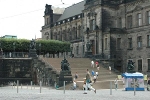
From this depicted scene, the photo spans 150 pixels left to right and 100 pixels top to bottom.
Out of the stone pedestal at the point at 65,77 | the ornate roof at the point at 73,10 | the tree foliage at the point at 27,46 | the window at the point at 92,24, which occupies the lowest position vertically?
the stone pedestal at the point at 65,77

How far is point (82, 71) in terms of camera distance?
50.2 metres

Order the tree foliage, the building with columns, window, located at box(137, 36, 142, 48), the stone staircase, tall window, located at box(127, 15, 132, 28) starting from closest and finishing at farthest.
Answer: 1. the stone staircase
2. the building with columns
3. window, located at box(137, 36, 142, 48)
4. tall window, located at box(127, 15, 132, 28)
5. the tree foliage

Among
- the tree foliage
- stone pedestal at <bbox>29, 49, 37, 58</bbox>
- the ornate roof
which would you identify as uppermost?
the ornate roof

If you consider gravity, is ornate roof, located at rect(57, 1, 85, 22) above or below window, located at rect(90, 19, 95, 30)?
above

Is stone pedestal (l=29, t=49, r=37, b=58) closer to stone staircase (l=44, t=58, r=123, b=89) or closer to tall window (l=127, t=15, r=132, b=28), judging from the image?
stone staircase (l=44, t=58, r=123, b=89)

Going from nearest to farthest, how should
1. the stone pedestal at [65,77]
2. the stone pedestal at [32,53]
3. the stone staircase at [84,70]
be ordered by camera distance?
the stone pedestal at [65,77]
the stone staircase at [84,70]
the stone pedestal at [32,53]

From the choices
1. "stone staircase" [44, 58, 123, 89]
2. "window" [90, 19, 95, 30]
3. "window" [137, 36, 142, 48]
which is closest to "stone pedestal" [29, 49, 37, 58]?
"stone staircase" [44, 58, 123, 89]

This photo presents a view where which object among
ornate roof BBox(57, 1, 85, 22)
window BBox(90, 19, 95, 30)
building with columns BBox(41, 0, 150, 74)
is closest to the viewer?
building with columns BBox(41, 0, 150, 74)

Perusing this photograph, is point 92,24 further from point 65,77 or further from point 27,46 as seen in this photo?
point 65,77

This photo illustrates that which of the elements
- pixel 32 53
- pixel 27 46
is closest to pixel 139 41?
pixel 32 53

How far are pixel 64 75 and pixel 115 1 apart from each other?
25308 millimetres

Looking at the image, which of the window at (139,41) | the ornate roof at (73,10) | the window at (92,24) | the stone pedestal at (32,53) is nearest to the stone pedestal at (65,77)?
the stone pedestal at (32,53)

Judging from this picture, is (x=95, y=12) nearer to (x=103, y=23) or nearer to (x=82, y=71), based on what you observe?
(x=103, y=23)

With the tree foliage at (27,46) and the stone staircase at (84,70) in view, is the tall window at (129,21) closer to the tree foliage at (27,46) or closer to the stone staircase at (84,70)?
the stone staircase at (84,70)
